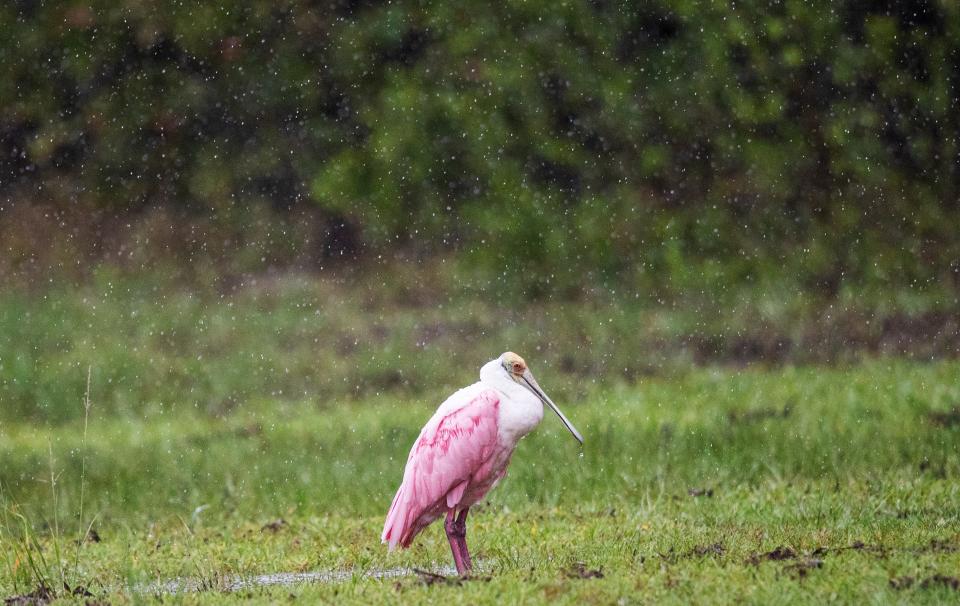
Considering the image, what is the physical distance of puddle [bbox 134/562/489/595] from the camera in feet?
23.4

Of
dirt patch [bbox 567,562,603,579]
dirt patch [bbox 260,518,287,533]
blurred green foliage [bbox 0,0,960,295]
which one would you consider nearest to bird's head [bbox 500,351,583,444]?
dirt patch [bbox 567,562,603,579]

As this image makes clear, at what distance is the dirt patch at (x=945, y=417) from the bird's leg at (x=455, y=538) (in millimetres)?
5436

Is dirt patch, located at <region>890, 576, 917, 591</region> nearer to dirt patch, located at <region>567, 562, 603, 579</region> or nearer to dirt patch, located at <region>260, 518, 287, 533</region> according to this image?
dirt patch, located at <region>567, 562, 603, 579</region>

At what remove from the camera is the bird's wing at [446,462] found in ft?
24.3

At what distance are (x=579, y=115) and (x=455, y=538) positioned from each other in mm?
13320

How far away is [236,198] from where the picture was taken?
26.0 m

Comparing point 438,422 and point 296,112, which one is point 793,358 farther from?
point 296,112

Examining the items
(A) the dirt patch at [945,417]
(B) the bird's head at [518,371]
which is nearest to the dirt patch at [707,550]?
(B) the bird's head at [518,371]

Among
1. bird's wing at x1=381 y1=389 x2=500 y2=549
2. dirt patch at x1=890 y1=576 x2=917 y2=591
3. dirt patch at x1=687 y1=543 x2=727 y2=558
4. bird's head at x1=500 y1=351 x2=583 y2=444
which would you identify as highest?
bird's head at x1=500 y1=351 x2=583 y2=444

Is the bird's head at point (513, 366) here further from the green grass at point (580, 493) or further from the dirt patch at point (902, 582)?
the dirt patch at point (902, 582)

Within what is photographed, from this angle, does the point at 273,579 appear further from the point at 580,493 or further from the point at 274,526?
the point at 580,493

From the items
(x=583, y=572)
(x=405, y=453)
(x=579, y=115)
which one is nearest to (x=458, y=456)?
(x=583, y=572)

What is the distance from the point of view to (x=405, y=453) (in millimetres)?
12375

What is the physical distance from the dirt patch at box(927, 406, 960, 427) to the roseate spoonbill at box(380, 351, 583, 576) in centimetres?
521
